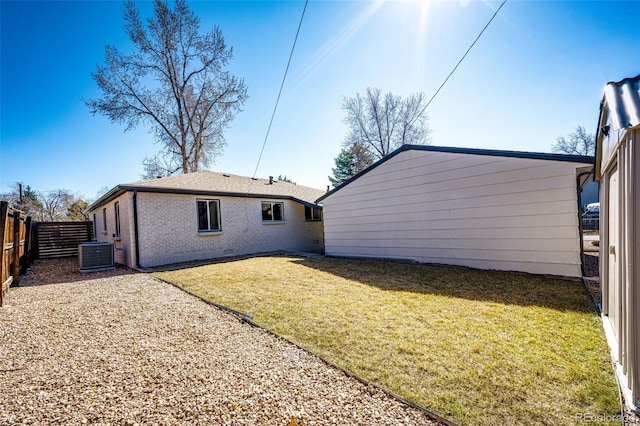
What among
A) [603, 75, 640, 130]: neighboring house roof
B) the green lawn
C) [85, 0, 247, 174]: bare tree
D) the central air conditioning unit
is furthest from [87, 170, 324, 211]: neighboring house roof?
[603, 75, 640, 130]: neighboring house roof

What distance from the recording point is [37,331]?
12.3ft

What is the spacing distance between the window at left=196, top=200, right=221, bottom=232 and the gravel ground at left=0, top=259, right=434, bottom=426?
6789 millimetres

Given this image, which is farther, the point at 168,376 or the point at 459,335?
the point at 459,335

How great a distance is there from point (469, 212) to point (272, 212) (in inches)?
375

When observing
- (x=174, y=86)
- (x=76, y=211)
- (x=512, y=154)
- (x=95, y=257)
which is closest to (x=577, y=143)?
(x=512, y=154)

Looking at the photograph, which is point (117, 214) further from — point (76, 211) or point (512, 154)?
point (76, 211)

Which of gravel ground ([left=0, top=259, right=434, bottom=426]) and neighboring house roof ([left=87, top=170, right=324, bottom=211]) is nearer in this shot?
gravel ground ([left=0, top=259, right=434, bottom=426])

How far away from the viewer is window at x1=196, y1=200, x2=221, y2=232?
11.1 meters

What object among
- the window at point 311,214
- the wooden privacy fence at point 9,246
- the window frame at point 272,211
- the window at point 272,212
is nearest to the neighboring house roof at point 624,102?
the wooden privacy fence at point 9,246

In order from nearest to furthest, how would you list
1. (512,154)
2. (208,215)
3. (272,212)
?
(512,154), (208,215), (272,212)

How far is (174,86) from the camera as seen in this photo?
1834 centimetres

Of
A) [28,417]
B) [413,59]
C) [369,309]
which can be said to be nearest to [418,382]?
[369,309]

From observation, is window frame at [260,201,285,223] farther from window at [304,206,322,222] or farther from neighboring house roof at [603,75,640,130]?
neighboring house roof at [603,75,640,130]

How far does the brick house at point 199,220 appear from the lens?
31.2ft
